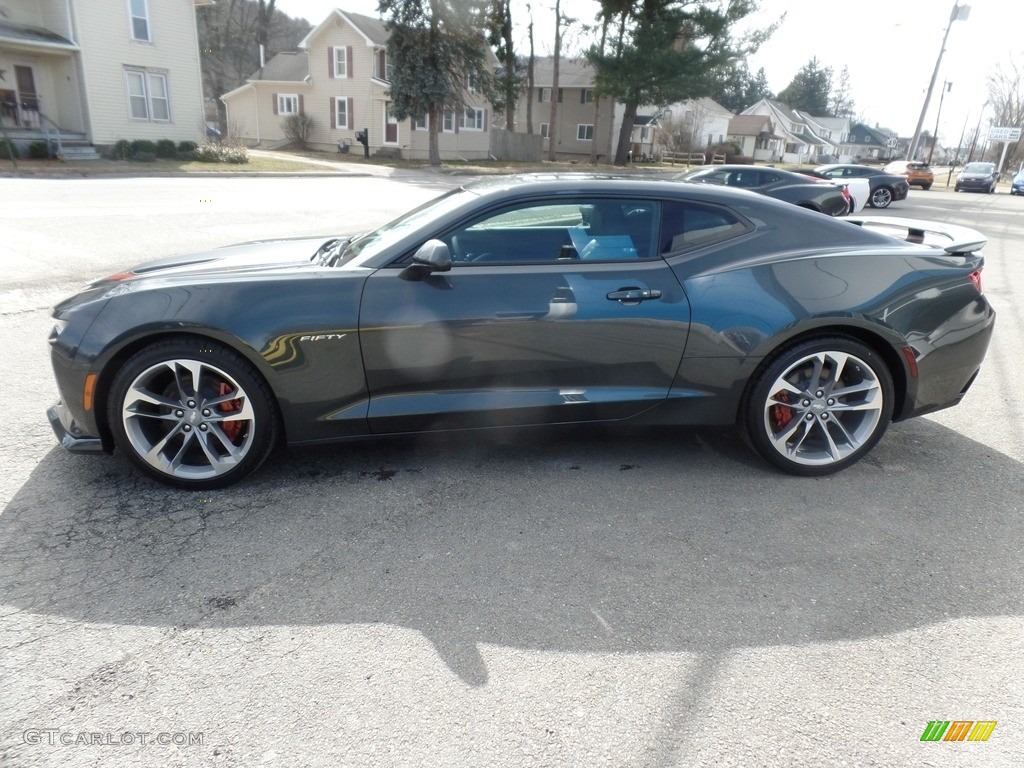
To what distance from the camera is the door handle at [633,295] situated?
11.7 ft

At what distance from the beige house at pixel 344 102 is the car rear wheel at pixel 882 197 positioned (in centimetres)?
1915

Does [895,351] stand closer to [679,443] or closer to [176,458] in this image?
[679,443]

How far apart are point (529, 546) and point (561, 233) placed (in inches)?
62.9

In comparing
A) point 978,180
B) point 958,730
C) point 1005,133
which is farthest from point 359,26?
point 1005,133

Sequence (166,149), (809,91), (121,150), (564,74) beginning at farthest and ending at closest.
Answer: (809,91)
(564,74)
(166,149)
(121,150)

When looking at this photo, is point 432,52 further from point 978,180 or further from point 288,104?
point 978,180

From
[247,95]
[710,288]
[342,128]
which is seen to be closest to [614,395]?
[710,288]

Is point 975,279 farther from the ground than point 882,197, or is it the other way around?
point 975,279

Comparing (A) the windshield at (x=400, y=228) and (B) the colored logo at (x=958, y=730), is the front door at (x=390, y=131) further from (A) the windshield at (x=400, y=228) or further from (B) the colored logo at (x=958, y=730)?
(B) the colored logo at (x=958, y=730)

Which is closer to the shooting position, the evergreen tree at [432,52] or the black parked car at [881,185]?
the black parked car at [881,185]

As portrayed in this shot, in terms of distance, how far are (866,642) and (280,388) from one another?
266 centimetres

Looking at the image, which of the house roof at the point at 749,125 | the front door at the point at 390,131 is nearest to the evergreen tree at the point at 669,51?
the front door at the point at 390,131

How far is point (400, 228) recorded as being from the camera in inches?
151

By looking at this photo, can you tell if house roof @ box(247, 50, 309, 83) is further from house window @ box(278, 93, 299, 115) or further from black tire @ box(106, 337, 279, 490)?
black tire @ box(106, 337, 279, 490)
